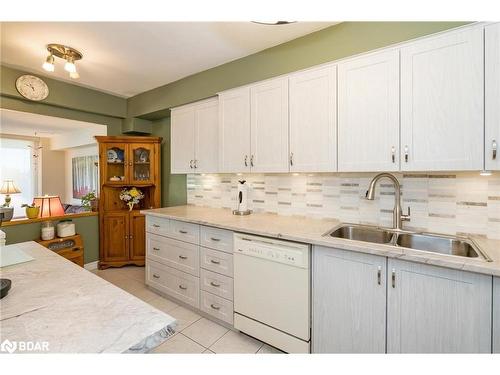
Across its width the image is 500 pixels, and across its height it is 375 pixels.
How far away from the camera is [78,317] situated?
0.72 metres

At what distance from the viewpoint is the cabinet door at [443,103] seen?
1310mm

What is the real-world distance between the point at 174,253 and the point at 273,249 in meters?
1.21

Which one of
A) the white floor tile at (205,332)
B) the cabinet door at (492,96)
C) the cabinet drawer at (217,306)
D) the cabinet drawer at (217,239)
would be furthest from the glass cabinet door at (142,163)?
the cabinet door at (492,96)

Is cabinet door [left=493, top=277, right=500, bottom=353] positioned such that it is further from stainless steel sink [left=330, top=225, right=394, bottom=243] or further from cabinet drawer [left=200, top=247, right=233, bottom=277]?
cabinet drawer [left=200, top=247, right=233, bottom=277]

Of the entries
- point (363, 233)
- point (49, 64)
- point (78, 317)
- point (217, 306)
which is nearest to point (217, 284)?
point (217, 306)

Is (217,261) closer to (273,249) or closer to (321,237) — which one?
(273,249)

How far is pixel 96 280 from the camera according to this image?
0.97 meters

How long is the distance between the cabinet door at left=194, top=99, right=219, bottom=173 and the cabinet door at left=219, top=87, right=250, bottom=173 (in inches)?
5.5

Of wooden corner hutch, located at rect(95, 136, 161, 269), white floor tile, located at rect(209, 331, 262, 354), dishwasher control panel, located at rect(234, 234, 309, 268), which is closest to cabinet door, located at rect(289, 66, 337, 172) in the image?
dishwasher control panel, located at rect(234, 234, 309, 268)

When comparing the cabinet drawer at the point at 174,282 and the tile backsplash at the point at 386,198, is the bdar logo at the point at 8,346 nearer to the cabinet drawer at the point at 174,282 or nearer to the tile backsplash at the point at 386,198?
the cabinet drawer at the point at 174,282

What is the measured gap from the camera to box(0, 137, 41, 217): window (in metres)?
5.09

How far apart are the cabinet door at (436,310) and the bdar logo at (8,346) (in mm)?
1583

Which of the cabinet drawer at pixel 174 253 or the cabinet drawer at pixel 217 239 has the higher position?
the cabinet drawer at pixel 217 239
